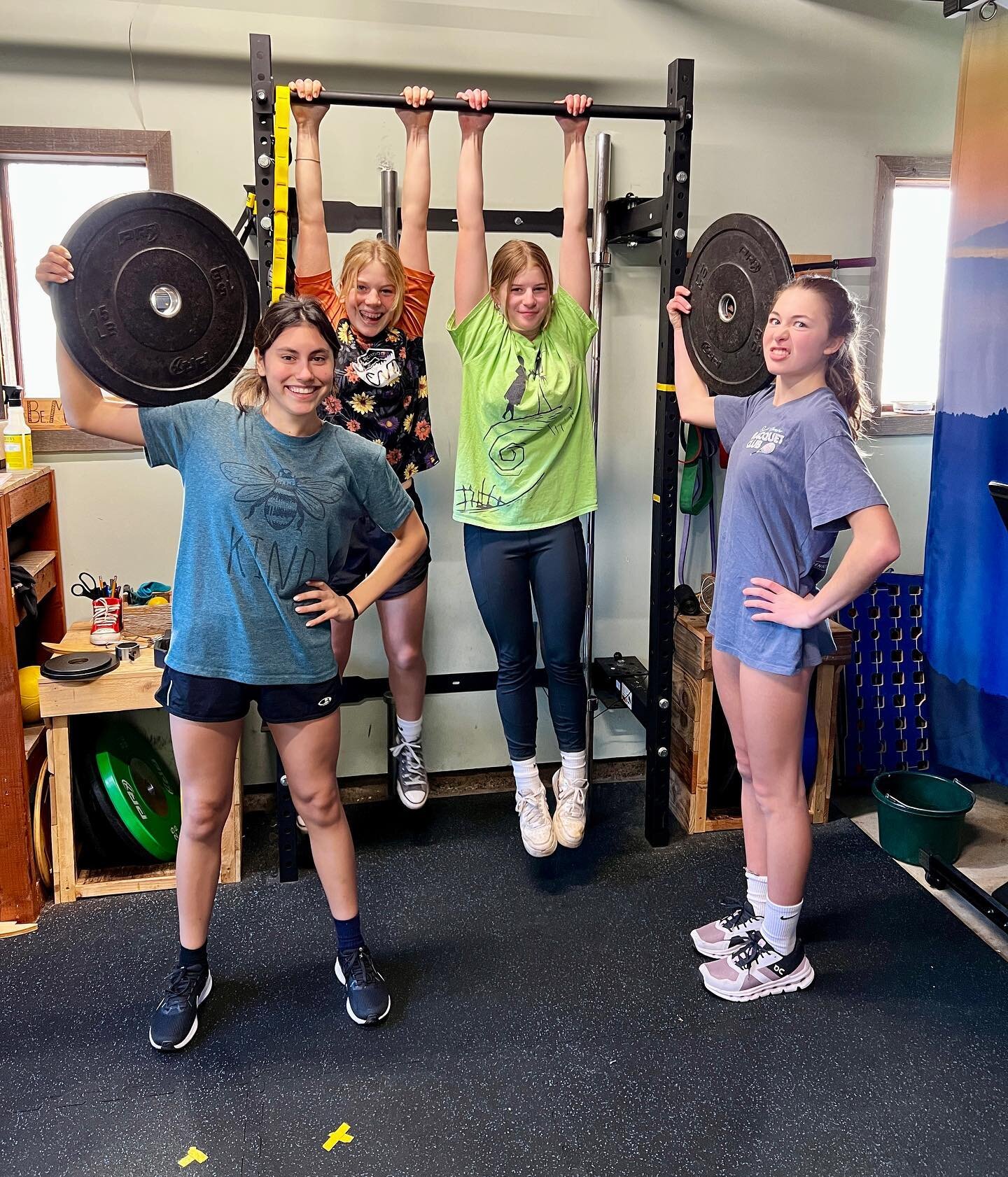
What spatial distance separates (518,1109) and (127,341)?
1726 millimetres

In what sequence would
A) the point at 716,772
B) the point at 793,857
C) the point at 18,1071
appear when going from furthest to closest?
the point at 716,772 → the point at 793,857 → the point at 18,1071

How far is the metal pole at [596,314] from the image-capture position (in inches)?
124

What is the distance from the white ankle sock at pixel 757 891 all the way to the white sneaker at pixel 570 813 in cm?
55

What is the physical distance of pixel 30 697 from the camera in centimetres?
284

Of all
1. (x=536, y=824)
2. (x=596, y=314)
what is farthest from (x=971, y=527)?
(x=536, y=824)

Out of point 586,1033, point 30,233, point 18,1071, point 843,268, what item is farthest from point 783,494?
point 30,233

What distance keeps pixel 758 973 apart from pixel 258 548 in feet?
5.01

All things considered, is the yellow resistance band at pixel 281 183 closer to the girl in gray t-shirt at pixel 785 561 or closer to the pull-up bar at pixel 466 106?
the pull-up bar at pixel 466 106

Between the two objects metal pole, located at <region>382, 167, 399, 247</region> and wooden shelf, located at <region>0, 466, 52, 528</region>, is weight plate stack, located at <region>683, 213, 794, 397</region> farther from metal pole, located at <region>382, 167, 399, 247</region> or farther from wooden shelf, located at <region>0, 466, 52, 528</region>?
wooden shelf, located at <region>0, 466, 52, 528</region>

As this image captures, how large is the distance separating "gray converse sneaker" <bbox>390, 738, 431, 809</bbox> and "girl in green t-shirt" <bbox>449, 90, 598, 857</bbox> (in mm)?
362

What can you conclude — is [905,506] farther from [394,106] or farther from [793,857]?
[394,106]

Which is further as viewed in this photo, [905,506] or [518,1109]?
[905,506]

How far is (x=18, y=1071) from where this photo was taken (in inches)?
84.1

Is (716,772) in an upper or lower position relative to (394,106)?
lower
